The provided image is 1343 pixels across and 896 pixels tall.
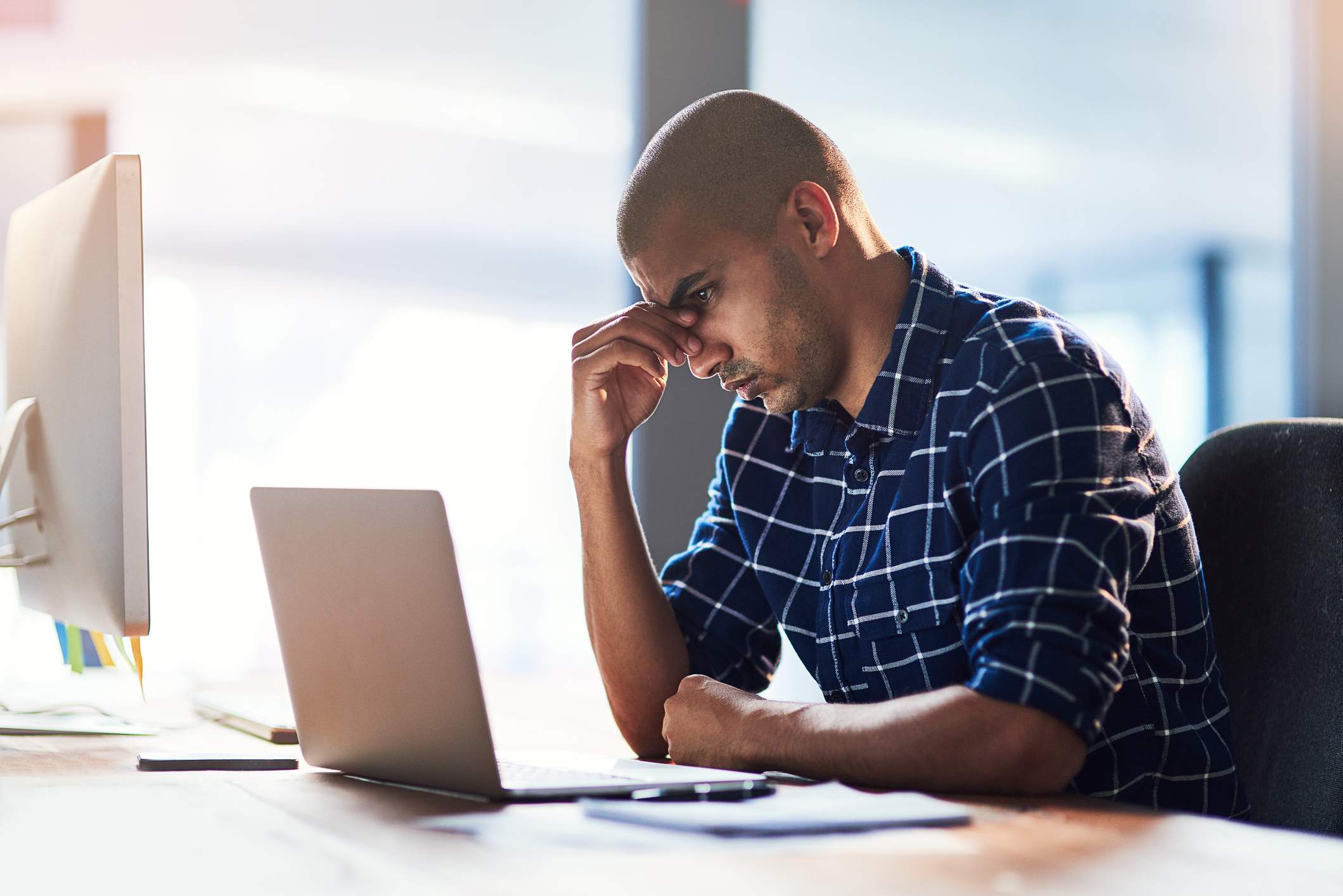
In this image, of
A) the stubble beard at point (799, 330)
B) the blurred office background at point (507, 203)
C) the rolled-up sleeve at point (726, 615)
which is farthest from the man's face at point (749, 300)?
the blurred office background at point (507, 203)

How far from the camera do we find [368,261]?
239 cm

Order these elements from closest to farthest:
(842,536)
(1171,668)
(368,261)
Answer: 1. (1171,668)
2. (842,536)
3. (368,261)

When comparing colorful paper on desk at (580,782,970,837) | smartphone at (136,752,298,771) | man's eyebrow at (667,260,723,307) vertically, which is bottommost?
smartphone at (136,752,298,771)

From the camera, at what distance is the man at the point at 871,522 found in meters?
0.91

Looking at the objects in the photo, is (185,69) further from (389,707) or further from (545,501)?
(389,707)

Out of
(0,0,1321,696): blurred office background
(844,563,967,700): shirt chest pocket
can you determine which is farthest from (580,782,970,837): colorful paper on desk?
(0,0,1321,696): blurred office background

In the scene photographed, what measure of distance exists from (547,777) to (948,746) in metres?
0.30

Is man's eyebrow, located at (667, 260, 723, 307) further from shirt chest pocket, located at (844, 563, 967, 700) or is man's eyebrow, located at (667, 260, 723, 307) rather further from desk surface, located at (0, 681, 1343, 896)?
desk surface, located at (0, 681, 1343, 896)

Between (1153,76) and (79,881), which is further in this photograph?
(1153,76)

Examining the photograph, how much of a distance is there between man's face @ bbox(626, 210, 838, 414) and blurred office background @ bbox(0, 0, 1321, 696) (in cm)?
99

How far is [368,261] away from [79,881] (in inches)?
74.1

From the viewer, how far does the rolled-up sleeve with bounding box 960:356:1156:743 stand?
0.89m

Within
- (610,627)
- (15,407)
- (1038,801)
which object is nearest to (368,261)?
(15,407)

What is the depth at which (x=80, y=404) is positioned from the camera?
1229mm
